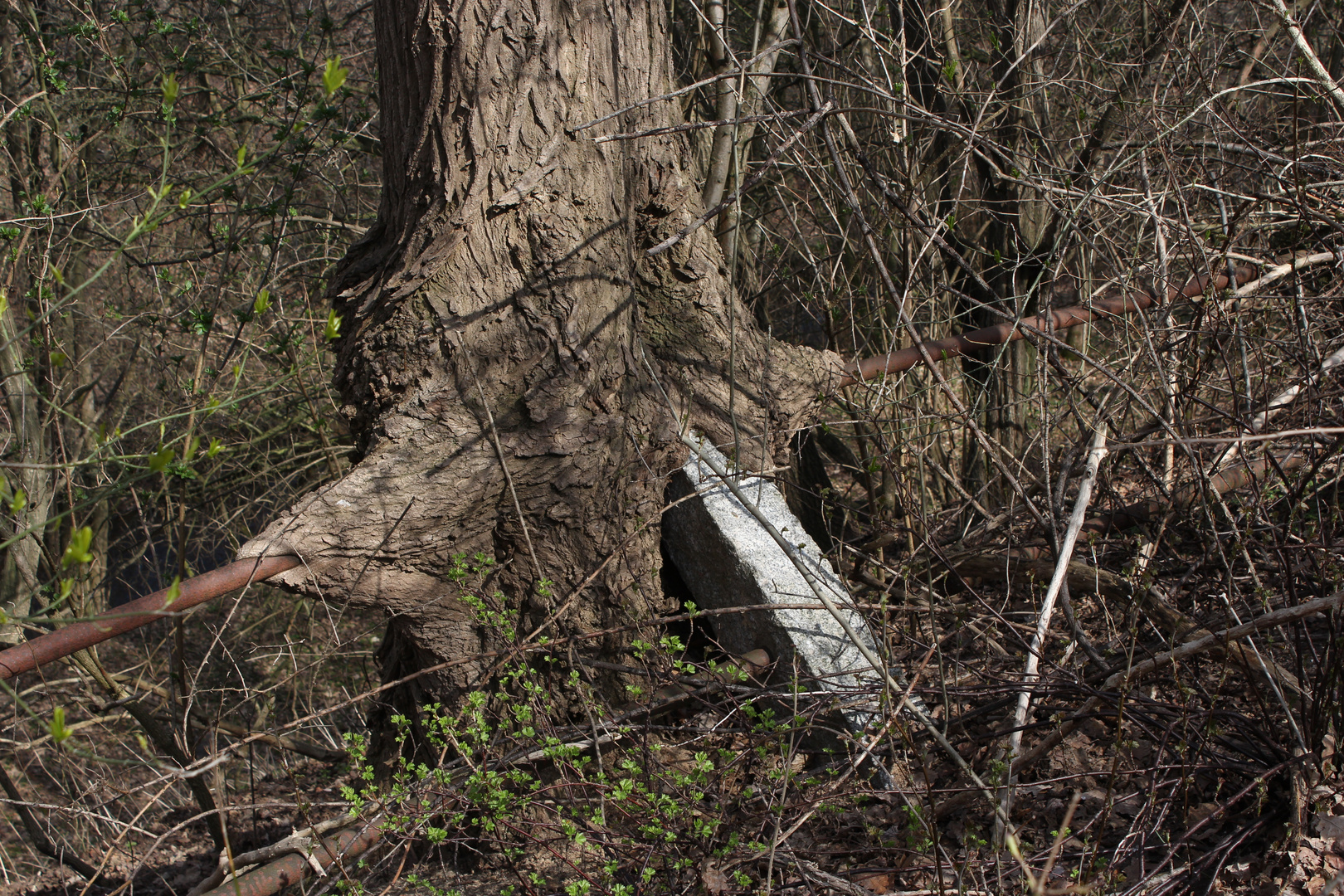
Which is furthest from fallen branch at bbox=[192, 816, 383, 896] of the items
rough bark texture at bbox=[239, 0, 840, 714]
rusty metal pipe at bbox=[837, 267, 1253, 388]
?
rusty metal pipe at bbox=[837, 267, 1253, 388]

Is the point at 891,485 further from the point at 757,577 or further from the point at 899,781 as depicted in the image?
the point at 899,781

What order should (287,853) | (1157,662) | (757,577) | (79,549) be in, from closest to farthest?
(79,549) < (1157,662) < (287,853) < (757,577)

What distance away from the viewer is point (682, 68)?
15.5 feet

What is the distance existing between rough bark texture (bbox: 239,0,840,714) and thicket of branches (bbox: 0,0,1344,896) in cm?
22

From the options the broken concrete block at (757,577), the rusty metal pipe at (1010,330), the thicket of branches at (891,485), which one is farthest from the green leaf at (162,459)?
the rusty metal pipe at (1010,330)

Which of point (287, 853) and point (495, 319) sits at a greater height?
point (495, 319)

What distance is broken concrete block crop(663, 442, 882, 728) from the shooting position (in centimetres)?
265

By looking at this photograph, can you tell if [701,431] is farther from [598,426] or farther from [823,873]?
[823,873]

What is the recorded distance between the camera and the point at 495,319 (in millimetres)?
2518

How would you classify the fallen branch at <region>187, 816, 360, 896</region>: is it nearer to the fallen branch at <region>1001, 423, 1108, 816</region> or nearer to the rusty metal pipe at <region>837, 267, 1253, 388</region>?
the fallen branch at <region>1001, 423, 1108, 816</region>

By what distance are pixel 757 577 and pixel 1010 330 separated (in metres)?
1.26

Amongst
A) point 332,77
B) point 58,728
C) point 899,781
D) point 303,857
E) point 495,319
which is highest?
point 332,77

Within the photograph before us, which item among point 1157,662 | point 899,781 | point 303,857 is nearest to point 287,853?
point 303,857

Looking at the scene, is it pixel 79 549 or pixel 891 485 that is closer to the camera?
pixel 79 549
